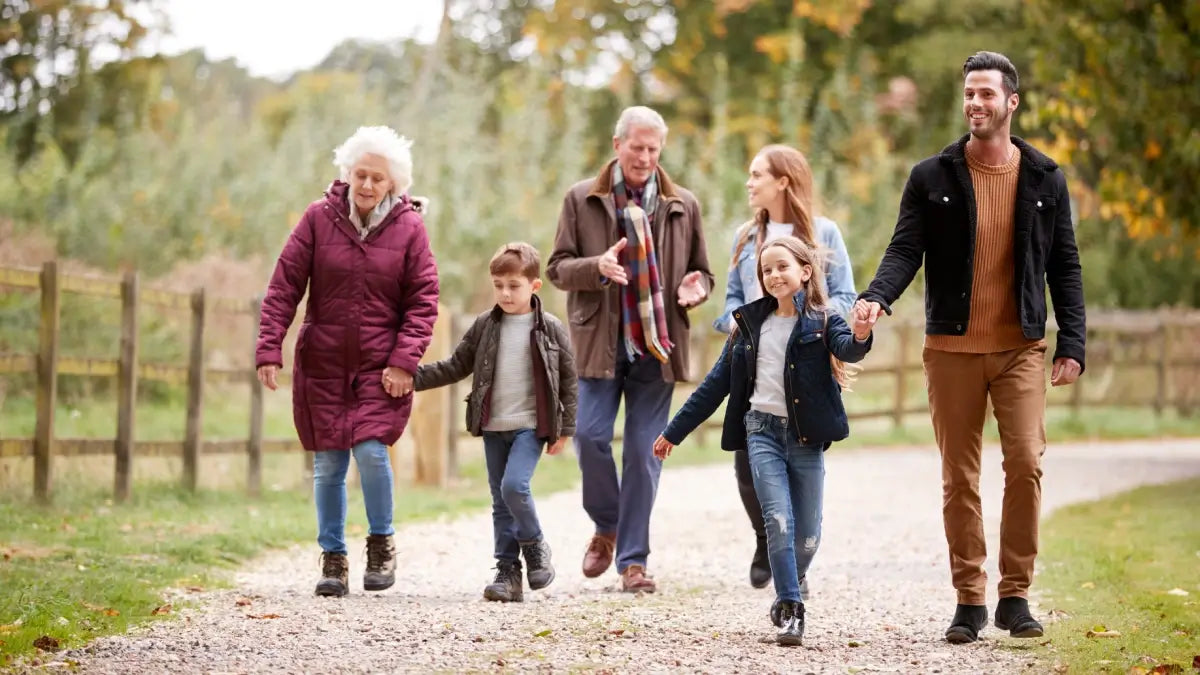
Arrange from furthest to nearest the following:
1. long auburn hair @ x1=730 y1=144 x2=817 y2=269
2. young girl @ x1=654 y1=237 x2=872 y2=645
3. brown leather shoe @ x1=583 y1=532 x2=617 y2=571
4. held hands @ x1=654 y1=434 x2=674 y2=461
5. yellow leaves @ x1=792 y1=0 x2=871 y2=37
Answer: yellow leaves @ x1=792 y1=0 x2=871 y2=37
brown leather shoe @ x1=583 y1=532 x2=617 y2=571
long auburn hair @ x1=730 y1=144 x2=817 y2=269
held hands @ x1=654 y1=434 x2=674 y2=461
young girl @ x1=654 y1=237 x2=872 y2=645

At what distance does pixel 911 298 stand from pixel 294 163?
9.02m

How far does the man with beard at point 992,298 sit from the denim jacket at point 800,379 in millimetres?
286

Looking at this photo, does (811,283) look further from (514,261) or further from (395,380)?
(395,380)

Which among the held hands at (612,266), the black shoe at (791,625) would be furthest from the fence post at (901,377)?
the black shoe at (791,625)

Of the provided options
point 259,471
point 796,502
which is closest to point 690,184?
point 259,471

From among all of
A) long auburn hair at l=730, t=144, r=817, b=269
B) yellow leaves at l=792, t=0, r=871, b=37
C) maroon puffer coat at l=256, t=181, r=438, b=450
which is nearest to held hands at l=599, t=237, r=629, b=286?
long auburn hair at l=730, t=144, r=817, b=269

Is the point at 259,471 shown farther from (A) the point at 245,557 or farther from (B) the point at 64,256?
(B) the point at 64,256

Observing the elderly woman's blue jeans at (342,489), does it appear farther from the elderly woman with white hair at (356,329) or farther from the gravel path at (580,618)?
the gravel path at (580,618)

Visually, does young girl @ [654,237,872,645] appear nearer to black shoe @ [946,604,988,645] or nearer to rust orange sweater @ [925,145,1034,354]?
rust orange sweater @ [925,145,1034,354]

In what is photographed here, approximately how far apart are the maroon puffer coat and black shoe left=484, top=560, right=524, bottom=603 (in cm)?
71

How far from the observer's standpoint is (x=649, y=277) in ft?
23.5

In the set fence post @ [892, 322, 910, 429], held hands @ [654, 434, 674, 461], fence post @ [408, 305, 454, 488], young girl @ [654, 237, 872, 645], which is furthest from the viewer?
fence post @ [892, 322, 910, 429]

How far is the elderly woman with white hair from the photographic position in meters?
6.73

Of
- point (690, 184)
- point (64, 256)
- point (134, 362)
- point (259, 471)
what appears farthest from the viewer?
point (690, 184)
